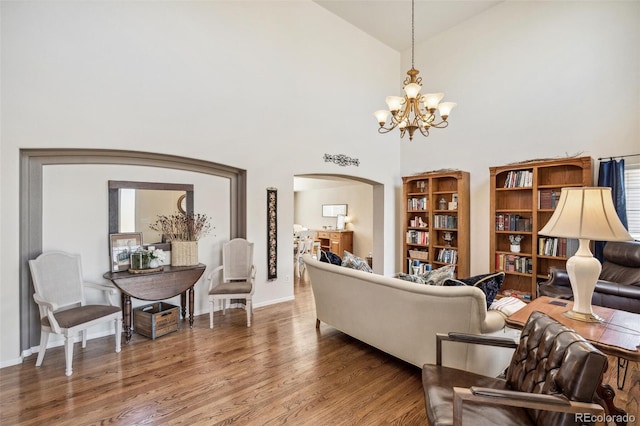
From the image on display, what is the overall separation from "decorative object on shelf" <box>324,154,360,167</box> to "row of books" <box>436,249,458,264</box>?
2.26m

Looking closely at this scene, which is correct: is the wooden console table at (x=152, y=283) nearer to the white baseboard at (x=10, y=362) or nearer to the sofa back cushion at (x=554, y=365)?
the white baseboard at (x=10, y=362)

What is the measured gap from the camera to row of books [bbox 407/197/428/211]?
5824 millimetres

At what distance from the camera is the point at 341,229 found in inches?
342

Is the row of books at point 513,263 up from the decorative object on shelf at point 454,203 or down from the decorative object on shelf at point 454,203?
down

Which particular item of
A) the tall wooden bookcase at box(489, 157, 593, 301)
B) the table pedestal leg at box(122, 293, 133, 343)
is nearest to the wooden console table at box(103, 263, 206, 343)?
the table pedestal leg at box(122, 293, 133, 343)

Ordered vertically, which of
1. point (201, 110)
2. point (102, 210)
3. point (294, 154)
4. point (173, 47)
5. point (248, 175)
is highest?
point (173, 47)

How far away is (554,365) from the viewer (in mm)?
1314

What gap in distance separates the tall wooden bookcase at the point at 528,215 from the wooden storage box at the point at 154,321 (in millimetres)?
4724

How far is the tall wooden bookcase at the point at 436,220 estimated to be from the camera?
5.29 m

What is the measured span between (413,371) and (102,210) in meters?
3.67

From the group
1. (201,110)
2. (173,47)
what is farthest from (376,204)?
(173,47)

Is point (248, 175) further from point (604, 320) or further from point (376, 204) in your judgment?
point (604, 320)

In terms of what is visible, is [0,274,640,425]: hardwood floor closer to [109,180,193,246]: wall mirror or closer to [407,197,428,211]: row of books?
[109,180,193,246]: wall mirror

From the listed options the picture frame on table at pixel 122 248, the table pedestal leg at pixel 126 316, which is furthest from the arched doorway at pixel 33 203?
the table pedestal leg at pixel 126 316
